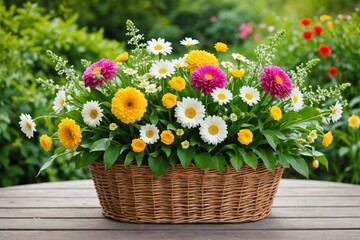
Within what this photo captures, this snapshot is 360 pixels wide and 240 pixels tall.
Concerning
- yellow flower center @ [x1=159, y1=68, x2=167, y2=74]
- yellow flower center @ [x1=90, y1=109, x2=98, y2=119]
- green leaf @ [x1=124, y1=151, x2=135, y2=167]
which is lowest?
green leaf @ [x1=124, y1=151, x2=135, y2=167]

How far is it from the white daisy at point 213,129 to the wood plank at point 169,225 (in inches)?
11.6

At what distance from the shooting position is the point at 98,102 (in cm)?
188

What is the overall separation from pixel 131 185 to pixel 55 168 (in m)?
1.90

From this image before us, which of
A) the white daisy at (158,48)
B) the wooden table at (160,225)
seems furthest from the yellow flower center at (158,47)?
the wooden table at (160,225)

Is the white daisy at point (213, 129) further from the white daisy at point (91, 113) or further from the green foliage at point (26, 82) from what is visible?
the green foliage at point (26, 82)

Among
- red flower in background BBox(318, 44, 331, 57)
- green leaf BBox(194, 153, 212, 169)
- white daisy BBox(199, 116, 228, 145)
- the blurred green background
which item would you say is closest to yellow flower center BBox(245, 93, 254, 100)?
white daisy BBox(199, 116, 228, 145)

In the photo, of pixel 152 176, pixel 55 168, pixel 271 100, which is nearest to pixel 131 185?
pixel 152 176

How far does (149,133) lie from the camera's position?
1780 millimetres

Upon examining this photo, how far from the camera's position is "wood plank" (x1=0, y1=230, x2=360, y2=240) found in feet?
5.81

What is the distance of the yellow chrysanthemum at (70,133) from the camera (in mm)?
1783

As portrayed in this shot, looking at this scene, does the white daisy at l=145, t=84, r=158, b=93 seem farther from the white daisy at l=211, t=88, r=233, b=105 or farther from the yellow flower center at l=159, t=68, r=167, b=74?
the white daisy at l=211, t=88, r=233, b=105

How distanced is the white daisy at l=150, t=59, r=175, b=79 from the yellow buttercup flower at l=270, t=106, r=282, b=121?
323 millimetres

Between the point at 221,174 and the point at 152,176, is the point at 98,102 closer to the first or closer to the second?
the point at 152,176

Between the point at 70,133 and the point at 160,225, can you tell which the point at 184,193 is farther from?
the point at 70,133
